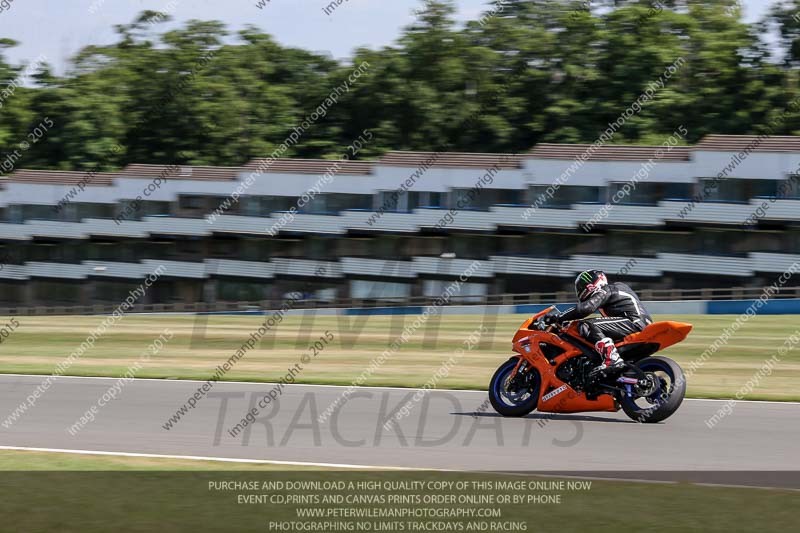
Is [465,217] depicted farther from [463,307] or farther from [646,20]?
[646,20]

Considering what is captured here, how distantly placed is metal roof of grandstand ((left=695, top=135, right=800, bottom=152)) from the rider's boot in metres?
38.0

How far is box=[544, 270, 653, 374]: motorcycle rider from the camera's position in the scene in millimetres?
12164

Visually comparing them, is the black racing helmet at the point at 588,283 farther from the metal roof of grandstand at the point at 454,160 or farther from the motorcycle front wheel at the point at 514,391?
the metal roof of grandstand at the point at 454,160

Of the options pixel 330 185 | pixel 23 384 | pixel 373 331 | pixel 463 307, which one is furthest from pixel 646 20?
pixel 23 384

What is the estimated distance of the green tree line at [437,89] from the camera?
7256 centimetres

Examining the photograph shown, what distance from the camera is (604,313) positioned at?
12.5 metres

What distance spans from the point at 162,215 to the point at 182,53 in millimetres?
30772

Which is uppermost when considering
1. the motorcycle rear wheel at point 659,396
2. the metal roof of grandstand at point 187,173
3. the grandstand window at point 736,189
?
the motorcycle rear wheel at point 659,396

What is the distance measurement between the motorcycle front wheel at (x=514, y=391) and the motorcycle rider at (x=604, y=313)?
725 millimetres

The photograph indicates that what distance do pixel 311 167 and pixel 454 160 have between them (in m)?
7.90

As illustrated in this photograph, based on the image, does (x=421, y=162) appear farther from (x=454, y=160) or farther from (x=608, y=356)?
(x=608, y=356)

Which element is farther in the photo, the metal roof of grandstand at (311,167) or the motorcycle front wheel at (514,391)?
the metal roof of grandstand at (311,167)

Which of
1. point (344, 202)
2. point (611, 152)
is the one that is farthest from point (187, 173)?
point (611, 152)

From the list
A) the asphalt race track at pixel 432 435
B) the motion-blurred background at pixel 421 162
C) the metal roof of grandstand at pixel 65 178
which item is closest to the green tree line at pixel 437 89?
the motion-blurred background at pixel 421 162
